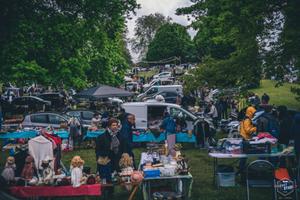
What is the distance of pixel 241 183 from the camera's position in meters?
11.4

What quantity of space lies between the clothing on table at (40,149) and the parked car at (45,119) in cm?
852

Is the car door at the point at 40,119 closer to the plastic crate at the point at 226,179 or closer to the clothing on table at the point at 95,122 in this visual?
the clothing on table at the point at 95,122

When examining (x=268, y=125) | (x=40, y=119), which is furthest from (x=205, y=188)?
(x=40, y=119)

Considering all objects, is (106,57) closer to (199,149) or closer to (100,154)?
(199,149)

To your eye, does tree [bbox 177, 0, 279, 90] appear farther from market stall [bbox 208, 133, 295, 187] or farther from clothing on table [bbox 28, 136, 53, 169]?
clothing on table [bbox 28, 136, 53, 169]

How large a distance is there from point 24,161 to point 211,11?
9075 mm

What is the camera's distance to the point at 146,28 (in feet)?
347

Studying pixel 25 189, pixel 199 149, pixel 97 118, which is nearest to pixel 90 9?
pixel 97 118

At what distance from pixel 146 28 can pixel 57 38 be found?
85.7 meters

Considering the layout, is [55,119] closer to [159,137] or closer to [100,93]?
[100,93]

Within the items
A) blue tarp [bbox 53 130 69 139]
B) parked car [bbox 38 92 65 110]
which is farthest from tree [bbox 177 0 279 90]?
parked car [bbox 38 92 65 110]

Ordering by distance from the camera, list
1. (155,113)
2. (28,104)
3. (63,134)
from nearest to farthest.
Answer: (63,134) < (155,113) < (28,104)

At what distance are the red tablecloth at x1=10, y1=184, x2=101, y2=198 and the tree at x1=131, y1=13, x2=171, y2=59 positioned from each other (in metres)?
96.0

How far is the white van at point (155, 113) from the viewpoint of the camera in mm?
18594
